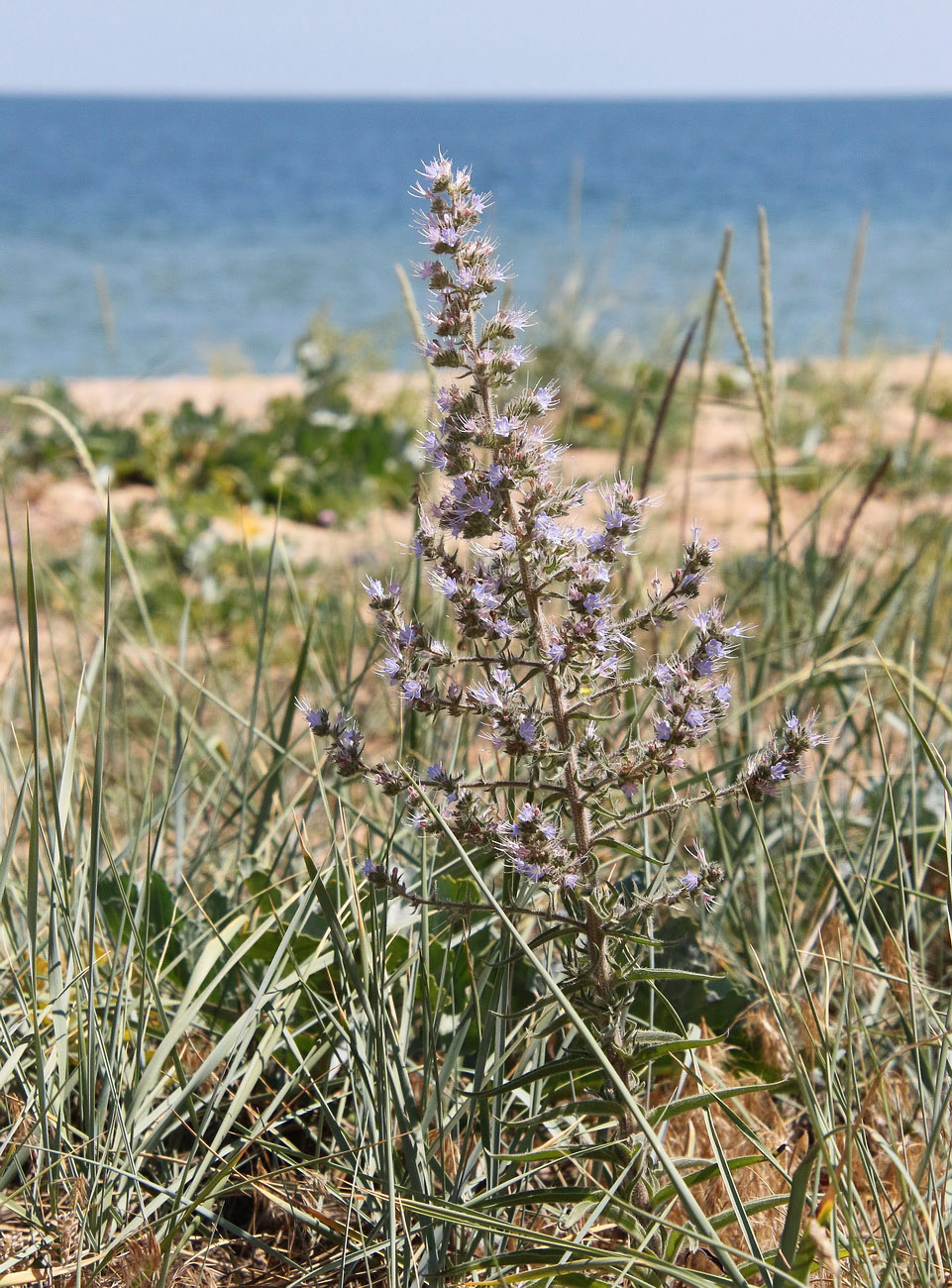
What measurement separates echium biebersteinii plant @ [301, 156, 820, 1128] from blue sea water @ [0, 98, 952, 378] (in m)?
0.26

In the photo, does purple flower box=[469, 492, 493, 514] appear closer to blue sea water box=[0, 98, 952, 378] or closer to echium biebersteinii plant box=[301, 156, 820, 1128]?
echium biebersteinii plant box=[301, 156, 820, 1128]

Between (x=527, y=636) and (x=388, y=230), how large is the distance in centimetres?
3000

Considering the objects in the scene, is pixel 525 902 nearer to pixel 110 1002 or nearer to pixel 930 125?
pixel 110 1002

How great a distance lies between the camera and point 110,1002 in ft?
4.75

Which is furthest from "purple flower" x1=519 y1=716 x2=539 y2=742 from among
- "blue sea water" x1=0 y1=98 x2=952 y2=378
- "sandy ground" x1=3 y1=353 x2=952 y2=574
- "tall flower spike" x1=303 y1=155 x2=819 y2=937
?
"sandy ground" x1=3 y1=353 x2=952 y2=574

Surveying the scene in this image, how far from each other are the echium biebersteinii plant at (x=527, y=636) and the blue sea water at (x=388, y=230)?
259 millimetres

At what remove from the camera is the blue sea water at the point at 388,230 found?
1336cm

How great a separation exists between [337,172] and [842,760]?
53.9m

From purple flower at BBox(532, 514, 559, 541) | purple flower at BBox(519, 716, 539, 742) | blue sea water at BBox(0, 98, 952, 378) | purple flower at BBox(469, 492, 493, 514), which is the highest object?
blue sea water at BBox(0, 98, 952, 378)

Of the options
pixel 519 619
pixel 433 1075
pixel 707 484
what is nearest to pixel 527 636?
pixel 519 619

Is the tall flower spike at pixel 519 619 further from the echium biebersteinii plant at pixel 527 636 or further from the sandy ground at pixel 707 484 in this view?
the sandy ground at pixel 707 484

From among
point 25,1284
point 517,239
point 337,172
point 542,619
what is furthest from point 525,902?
point 337,172

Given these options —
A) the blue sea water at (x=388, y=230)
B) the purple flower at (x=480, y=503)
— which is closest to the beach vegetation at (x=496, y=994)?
the purple flower at (x=480, y=503)

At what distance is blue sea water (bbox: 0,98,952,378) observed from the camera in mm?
13359
